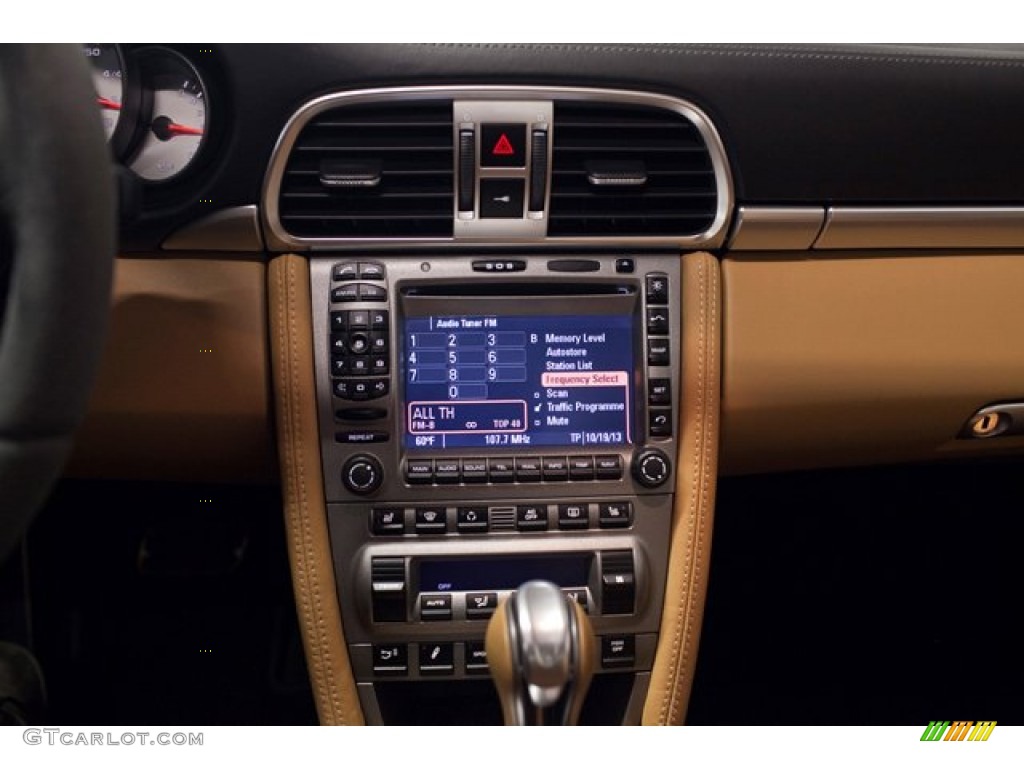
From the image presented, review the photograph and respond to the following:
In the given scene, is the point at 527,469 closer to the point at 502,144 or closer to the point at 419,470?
the point at 419,470

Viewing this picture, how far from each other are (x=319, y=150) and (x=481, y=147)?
185 millimetres

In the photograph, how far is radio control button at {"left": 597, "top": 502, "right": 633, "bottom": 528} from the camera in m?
1.38

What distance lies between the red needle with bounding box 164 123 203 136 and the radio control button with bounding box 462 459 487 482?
495 millimetres

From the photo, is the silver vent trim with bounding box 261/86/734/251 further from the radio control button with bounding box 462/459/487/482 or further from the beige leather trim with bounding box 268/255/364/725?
the radio control button with bounding box 462/459/487/482

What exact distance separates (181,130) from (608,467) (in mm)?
645

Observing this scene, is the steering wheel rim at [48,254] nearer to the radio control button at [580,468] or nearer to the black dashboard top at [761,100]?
the black dashboard top at [761,100]

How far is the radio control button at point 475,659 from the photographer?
1380 mm

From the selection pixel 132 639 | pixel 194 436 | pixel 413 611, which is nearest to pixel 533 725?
pixel 413 611

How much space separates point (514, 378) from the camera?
1367mm

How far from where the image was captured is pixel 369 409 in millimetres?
1343

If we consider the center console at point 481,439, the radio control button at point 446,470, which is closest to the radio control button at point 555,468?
the center console at point 481,439

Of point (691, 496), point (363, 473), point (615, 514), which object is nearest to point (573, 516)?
point (615, 514)

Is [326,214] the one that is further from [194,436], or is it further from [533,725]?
[533,725]

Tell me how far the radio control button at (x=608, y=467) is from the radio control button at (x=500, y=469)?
0.11 metres
